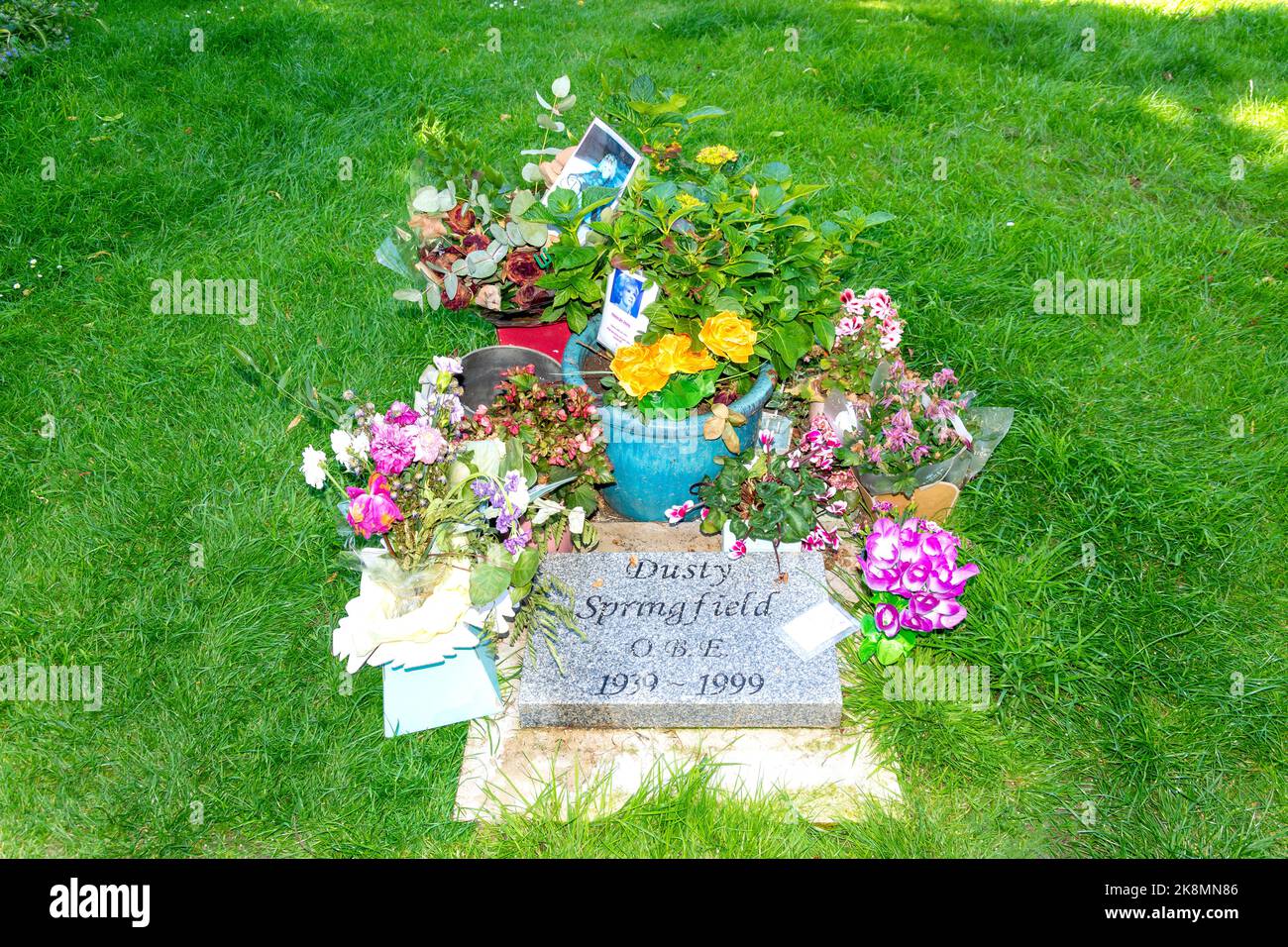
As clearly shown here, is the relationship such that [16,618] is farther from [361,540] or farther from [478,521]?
[478,521]

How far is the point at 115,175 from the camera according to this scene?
176 inches

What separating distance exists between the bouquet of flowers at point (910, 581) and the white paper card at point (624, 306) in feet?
3.22

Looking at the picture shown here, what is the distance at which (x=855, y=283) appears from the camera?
3.83 metres

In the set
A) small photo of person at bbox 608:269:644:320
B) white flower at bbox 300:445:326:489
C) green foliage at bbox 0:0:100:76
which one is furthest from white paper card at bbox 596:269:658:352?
green foliage at bbox 0:0:100:76

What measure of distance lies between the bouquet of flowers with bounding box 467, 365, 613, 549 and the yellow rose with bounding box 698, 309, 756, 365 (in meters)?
0.47

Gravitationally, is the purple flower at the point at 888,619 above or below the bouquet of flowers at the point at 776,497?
below

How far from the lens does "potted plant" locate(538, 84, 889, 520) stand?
251cm

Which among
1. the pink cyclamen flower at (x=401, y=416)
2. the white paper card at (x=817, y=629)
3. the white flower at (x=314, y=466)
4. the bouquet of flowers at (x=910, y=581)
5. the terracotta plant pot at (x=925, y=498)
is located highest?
the pink cyclamen flower at (x=401, y=416)

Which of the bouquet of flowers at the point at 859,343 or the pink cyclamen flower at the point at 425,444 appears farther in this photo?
the bouquet of flowers at the point at 859,343

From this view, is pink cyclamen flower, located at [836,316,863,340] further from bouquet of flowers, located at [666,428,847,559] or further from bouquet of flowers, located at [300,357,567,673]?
bouquet of flowers, located at [300,357,567,673]

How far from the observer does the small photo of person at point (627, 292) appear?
2.63 m

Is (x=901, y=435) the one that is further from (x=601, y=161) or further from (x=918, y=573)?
(x=601, y=161)

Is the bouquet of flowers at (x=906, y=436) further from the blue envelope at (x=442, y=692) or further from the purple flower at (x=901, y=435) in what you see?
the blue envelope at (x=442, y=692)

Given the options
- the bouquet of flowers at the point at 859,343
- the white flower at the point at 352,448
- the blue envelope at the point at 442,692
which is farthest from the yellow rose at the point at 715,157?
the blue envelope at the point at 442,692
